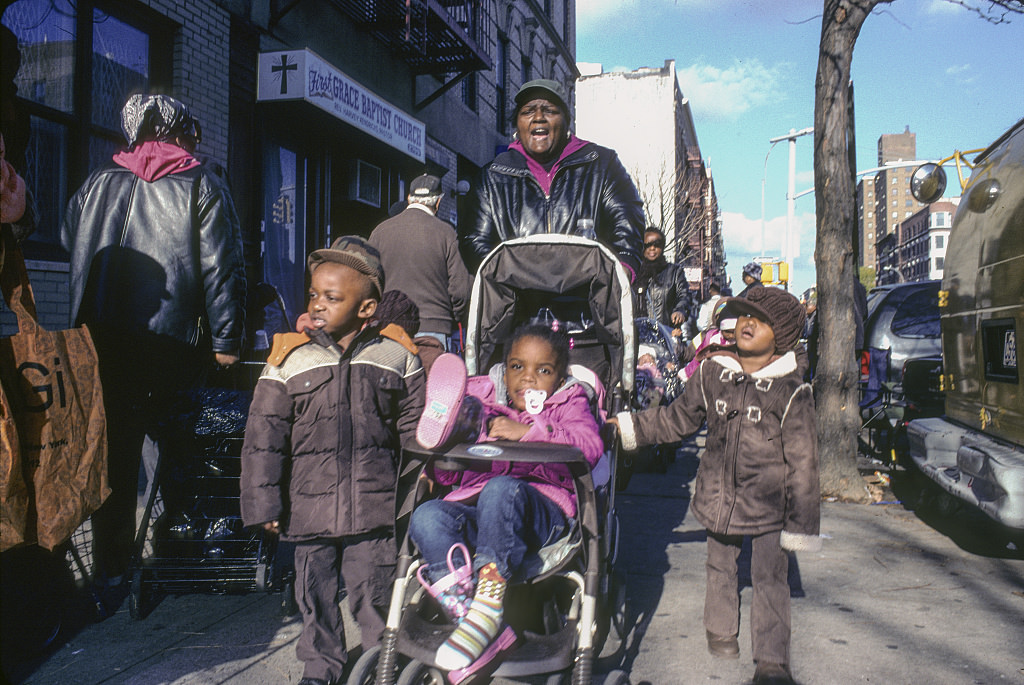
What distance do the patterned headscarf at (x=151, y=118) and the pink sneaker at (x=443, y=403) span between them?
231 centimetres

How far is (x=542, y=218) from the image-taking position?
482 cm

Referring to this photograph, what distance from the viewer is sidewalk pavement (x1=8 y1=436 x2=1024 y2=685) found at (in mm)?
3338

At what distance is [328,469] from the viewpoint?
3141 millimetres

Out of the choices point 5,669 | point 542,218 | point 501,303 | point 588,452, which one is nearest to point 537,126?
point 542,218

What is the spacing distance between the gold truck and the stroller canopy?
7.94ft

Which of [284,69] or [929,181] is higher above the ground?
[284,69]

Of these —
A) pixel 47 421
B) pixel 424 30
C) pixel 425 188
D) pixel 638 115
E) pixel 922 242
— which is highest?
pixel 922 242

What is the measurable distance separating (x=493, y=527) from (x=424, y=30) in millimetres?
9922

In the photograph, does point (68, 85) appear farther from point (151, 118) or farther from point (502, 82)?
point (502, 82)

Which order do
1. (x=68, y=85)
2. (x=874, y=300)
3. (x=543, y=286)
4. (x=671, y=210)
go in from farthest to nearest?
(x=671, y=210) < (x=874, y=300) < (x=68, y=85) < (x=543, y=286)

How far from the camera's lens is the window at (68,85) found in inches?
220

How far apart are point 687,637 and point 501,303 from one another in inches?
76.8

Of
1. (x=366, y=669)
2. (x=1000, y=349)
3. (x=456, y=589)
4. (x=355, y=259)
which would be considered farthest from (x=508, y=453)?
(x=1000, y=349)

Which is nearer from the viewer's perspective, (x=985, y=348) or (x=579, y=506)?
(x=579, y=506)
